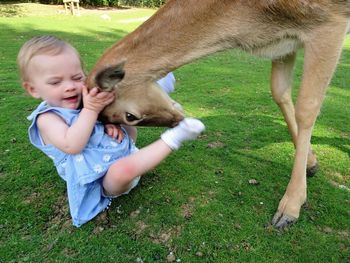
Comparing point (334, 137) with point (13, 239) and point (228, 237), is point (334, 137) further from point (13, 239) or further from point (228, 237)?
point (13, 239)

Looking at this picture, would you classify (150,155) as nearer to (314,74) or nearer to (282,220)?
(282,220)


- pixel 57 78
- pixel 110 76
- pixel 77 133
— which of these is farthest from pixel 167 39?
pixel 77 133

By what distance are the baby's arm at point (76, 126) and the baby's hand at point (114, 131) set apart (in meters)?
0.22

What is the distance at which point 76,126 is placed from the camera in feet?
9.24

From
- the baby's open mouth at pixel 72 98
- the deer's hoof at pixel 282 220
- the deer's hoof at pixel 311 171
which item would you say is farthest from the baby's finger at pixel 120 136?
the deer's hoof at pixel 311 171

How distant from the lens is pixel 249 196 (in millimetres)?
3348

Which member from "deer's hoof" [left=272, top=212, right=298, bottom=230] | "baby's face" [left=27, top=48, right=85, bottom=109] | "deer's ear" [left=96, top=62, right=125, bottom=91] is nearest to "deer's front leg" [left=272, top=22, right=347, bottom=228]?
"deer's hoof" [left=272, top=212, right=298, bottom=230]

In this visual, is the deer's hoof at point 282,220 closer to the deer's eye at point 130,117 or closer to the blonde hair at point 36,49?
the deer's eye at point 130,117

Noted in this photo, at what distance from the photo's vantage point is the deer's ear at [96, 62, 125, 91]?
2.73 m

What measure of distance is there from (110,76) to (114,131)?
1.79 ft

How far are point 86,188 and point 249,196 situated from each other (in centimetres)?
127

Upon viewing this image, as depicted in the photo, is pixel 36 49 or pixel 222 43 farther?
pixel 222 43

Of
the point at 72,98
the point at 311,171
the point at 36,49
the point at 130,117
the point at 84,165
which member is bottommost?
the point at 311,171

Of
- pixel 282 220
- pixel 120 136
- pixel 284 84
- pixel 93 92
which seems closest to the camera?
pixel 93 92
